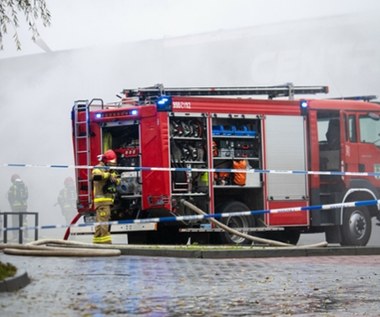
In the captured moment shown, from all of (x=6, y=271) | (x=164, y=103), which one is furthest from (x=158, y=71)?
(x=6, y=271)

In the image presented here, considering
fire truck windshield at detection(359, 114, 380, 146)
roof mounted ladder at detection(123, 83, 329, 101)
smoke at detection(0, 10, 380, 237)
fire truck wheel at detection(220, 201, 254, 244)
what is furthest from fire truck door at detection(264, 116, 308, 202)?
smoke at detection(0, 10, 380, 237)

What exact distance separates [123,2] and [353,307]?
2309 centimetres

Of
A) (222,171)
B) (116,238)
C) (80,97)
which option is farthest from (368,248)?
(80,97)

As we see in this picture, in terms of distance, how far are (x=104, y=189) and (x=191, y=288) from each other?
6.04m

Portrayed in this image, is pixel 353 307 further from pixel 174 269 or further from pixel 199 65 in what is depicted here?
pixel 199 65

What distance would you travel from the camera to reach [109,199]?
1498cm

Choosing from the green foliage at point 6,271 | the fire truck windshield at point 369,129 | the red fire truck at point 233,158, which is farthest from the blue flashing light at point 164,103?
the green foliage at point 6,271

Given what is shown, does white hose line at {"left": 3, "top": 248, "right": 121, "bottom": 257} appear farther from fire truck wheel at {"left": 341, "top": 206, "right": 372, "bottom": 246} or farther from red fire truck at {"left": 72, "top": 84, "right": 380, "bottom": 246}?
fire truck wheel at {"left": 341, "top": 206, "right": 372, "bottom": 246}

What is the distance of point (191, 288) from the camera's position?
29.8ft

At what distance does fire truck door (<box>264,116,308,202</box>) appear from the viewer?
640 inches

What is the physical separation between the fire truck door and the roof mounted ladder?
793 millimetres

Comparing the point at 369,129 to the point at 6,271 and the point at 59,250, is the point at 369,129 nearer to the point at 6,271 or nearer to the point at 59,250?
the point at 59,250

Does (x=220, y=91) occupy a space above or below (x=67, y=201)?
above

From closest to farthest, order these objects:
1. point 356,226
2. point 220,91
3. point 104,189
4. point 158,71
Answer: point 104,189 < point 220,91 < point 356,226 < point 158,71
